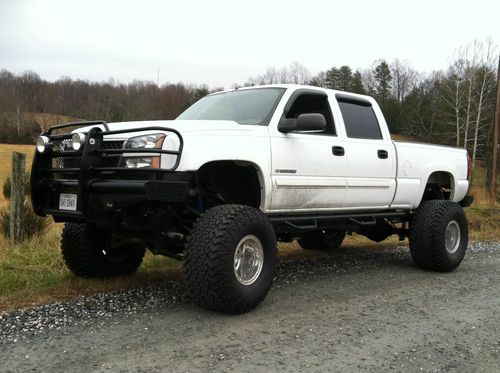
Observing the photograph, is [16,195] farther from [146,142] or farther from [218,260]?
[218,260]

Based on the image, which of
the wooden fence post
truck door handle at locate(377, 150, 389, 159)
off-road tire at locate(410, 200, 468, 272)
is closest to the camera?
truck door handle at locate(377, 150, 389, 159)

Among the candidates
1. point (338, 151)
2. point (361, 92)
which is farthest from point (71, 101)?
point (338, 151)

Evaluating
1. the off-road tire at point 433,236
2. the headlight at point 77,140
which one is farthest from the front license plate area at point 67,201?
the off-road tire at point 433,236

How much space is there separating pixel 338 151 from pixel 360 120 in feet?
Answer: 2.89

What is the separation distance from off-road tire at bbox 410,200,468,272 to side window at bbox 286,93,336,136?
1876 millimetres

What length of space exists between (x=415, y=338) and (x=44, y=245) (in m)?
5.12

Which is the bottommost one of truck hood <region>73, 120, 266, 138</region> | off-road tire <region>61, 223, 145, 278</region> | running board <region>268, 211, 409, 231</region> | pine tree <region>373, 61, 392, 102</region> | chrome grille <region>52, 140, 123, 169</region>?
off-road tire <region>61, 223, 145, 278</region>

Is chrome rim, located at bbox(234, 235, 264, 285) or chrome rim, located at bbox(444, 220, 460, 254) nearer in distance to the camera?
chrome rim, located at bbox(234, 235, 264, 285)

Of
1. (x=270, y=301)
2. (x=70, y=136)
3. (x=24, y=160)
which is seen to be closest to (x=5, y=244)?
(x=24, y=160)

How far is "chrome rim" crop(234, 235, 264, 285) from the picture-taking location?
4.34 m

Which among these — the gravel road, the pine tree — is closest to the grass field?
the gravel road

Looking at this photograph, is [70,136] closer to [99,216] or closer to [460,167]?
[99,216]

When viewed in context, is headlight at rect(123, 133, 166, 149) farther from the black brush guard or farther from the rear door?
the rear door

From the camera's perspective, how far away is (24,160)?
23.6 ft
